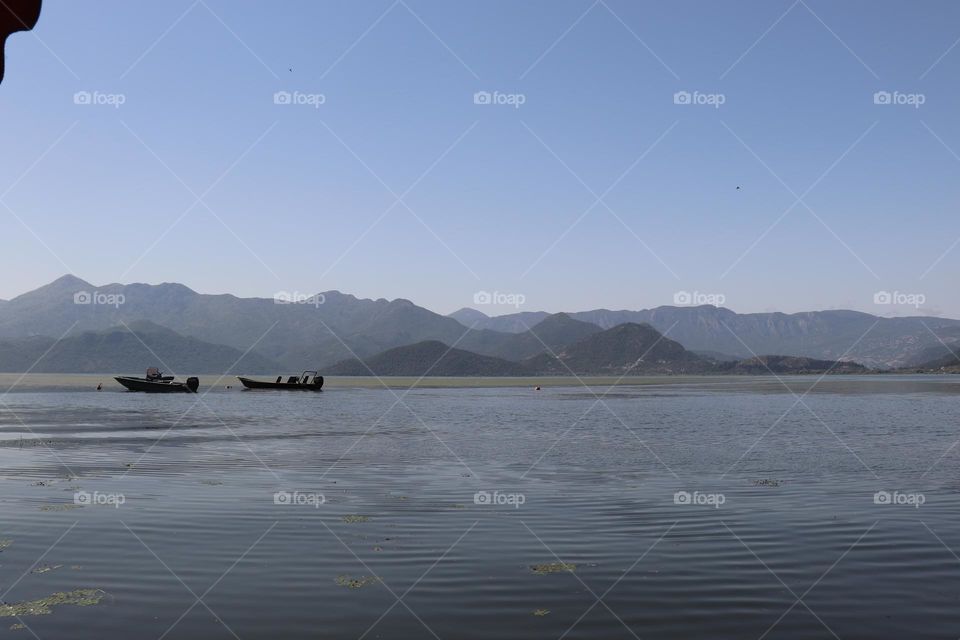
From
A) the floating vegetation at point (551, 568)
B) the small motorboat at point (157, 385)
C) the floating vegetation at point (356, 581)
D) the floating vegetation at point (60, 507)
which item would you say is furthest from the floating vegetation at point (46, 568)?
the small motorboat at point (157, 385)

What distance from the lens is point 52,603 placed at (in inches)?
504

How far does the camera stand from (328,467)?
33.2 metres

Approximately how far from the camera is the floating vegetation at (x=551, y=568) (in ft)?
50.0

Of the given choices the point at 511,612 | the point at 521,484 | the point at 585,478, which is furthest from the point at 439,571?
the point at 585,478

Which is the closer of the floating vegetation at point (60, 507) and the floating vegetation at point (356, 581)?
the floating vegetation at point (356, 581)

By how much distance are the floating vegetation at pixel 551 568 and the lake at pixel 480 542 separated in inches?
2.8

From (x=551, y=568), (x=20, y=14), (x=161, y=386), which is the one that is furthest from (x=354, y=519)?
(x=161, y=386)

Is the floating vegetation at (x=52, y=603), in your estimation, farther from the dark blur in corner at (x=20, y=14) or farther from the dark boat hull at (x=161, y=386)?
the dark boat hull at (x=161, y=386)

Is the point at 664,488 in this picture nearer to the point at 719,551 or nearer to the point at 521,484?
the point at 521,484

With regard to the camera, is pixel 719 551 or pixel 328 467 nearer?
pixel 719 551

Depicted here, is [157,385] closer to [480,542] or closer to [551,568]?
[480,542]

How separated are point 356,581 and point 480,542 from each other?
4.35 metres

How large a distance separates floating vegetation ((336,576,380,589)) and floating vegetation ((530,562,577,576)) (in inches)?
126

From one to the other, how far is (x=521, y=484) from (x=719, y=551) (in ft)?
38.7
